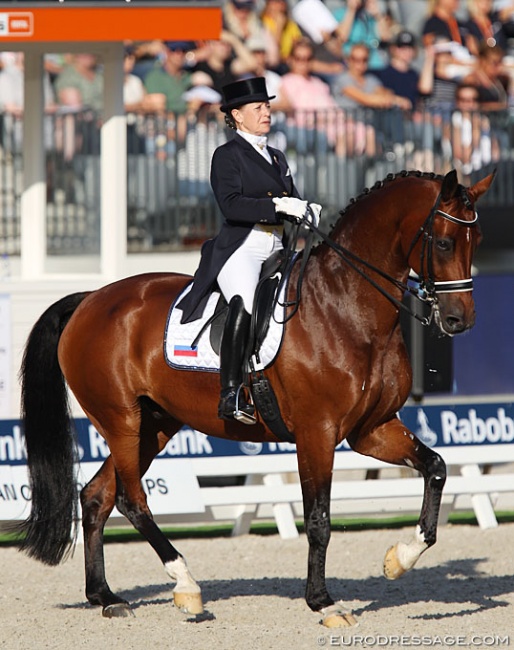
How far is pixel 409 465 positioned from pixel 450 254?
1.18 metres

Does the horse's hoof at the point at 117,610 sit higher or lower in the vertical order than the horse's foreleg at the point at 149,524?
lower

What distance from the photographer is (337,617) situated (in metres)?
6.32

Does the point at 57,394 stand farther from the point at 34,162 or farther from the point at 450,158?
the point at 450,158

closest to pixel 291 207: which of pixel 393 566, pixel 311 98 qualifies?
pixel 393 566

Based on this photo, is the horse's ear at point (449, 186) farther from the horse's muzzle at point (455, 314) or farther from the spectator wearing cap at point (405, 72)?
the spectator wearing cap at point (405, 72)

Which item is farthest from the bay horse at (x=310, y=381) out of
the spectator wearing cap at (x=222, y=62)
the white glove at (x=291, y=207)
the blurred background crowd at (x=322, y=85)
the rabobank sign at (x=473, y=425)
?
the spectator wearing cap at (x=222, y=62)

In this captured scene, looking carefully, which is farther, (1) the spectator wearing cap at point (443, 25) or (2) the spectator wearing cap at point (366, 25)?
(1) the spectator wearing cap at point (443, 25)

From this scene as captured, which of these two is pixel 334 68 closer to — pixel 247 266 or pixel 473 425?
pixel 473 425

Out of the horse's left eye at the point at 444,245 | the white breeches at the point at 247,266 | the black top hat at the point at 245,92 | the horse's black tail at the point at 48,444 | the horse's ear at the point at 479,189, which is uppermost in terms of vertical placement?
the black top hat at the point at 245,92

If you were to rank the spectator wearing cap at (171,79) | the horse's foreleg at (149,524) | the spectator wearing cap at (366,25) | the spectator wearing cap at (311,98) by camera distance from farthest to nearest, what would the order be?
the spectator wearing cap at (366,25) → the spectator wearing cap at (171,79) → the spectator wearing cap at (311,98) → the horse's foreleg at (149,524)

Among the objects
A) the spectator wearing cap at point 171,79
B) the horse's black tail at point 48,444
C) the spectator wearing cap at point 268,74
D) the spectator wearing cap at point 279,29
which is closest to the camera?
the horse's black tail at point 48,444

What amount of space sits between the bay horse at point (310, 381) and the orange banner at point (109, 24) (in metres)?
4.09

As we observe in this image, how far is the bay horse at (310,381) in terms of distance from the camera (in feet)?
20.7

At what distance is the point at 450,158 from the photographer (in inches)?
542
